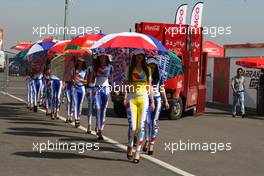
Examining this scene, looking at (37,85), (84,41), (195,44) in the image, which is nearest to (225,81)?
(195,44)

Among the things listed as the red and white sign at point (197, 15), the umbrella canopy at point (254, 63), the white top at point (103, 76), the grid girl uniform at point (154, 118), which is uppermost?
the red and white sign at point (197, 15)

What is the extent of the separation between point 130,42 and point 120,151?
2072 mm

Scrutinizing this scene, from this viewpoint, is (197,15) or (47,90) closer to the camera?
(47,90)

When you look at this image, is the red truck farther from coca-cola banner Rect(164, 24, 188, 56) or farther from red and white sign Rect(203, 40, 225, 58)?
red and white sign Rect(203, 40, 225, 58)

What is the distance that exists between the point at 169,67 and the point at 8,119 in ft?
Result: 19.0

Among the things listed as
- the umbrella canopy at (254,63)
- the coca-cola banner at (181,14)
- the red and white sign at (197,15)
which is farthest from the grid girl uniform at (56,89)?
the coca-cola banner at (181,14)

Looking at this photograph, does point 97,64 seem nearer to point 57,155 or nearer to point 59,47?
point 57,155

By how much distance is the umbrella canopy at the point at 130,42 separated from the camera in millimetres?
11812

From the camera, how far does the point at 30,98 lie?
21609 mm

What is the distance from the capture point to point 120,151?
461 inches

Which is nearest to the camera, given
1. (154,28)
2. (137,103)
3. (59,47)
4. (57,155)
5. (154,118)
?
(137,103)

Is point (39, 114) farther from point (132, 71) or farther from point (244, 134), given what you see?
point (132, 71)

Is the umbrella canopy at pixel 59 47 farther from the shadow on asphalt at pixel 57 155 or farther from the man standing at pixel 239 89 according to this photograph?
the man standing at pixel 239 89

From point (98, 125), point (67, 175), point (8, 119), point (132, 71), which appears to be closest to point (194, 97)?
point (8, 119)
